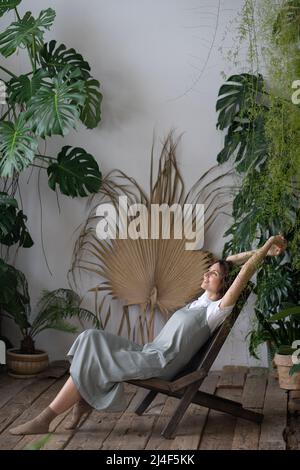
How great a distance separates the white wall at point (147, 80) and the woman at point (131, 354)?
1237 millimetres

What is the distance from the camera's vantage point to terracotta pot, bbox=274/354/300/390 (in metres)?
4.63

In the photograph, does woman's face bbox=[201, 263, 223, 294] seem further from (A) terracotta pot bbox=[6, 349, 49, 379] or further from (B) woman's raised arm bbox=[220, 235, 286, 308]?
(A) terracotta pot bbox=[6, 349, 49, 379]

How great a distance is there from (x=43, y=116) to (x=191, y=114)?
1134 millimetres

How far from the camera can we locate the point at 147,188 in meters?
5.36

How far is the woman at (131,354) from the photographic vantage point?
381cm

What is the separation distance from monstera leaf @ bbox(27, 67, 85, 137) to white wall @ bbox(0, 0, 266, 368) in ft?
2.24

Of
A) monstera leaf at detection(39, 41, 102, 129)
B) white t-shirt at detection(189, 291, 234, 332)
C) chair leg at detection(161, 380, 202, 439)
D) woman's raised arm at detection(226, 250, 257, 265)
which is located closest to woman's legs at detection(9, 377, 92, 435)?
chair leg at detection(161, 380, 202, 439)

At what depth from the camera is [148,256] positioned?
5270 mm

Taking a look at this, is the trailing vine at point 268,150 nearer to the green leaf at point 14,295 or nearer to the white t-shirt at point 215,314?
the white t-shirt at point 215,314

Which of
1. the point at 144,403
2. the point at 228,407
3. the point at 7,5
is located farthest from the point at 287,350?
the point at 7,5

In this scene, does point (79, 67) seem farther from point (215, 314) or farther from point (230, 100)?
point (215, 314)
